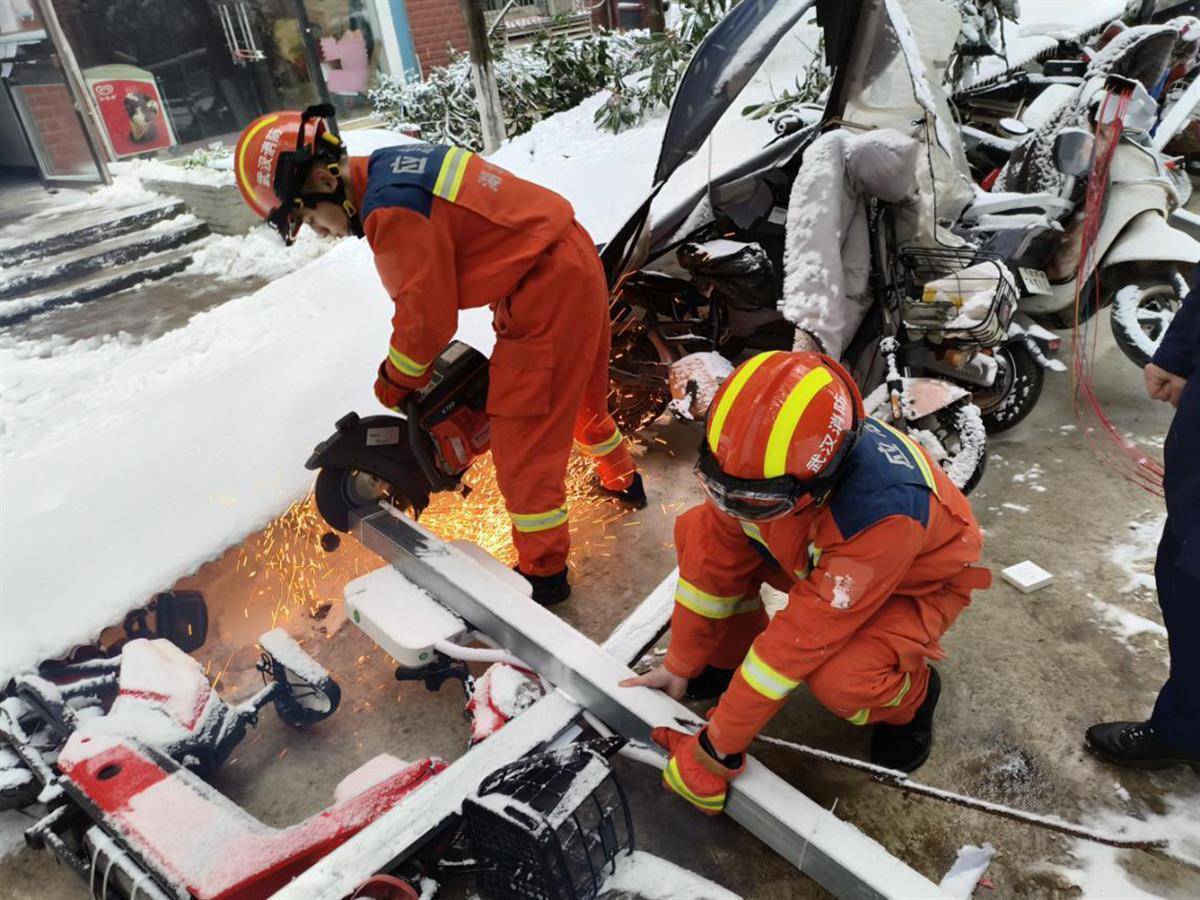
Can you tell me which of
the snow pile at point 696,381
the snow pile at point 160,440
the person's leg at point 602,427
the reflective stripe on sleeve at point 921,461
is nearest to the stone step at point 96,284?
the snow pile at point 160,440

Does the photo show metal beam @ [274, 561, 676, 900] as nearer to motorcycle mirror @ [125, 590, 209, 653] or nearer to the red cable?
motorcycle mirror @ [125, 590, 209, 653]

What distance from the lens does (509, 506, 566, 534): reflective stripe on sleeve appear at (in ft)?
9.69

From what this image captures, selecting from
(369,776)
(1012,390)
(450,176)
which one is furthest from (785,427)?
(1012,390)

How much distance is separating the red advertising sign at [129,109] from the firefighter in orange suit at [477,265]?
7202 millimetres

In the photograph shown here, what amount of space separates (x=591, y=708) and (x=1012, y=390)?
2912 mm

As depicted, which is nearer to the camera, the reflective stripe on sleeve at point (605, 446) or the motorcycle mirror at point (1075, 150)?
the reflective stripe on sleeve at point (605, 446)

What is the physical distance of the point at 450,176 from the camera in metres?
2.57

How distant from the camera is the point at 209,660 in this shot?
2.89 m

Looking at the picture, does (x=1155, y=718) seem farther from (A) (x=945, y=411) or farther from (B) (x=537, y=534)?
(B) (x=537, y=534)

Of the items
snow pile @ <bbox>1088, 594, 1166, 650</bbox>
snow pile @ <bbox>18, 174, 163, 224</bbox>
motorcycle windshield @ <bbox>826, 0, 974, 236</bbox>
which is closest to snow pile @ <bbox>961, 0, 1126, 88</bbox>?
motorcycle windshield @ <bbox>826, 0, 974, 236</bbox>

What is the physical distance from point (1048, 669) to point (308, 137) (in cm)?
308

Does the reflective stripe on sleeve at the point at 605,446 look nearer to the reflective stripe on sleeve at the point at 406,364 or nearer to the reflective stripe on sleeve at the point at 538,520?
the reflective stripe on sleeve at the point at 538,520

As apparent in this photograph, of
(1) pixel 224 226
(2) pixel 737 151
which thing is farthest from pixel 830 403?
(1) pixel 224 226

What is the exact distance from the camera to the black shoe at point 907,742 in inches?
89.2
